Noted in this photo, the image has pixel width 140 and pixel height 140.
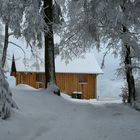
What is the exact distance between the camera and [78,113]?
532 inches

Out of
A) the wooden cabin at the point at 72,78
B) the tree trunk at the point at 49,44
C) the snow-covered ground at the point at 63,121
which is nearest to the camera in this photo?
the snow-covered ground at the point at 63,121

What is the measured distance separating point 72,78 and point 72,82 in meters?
0.45

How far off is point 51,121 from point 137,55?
20.0 ft

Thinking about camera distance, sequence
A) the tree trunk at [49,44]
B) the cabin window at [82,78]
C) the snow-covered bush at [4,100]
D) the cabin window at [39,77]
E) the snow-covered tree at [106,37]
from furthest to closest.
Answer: the cabin window at [82,78], the cabin window at [39,77], the tree trunk at [49,44], the snow-covered tree at [106,37], the snow-covered bush at [4,100]

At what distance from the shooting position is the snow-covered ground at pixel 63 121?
995 cm

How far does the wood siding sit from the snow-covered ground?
74.5ft

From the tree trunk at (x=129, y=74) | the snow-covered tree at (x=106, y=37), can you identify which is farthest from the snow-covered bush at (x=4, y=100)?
the tree trunk at (x=129, y=74)

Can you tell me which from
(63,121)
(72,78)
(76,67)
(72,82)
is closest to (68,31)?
(63,121)

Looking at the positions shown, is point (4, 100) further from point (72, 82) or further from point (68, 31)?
point (72, 82)

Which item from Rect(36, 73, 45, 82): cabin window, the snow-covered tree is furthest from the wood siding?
the snow-covered tree

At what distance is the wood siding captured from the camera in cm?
3847

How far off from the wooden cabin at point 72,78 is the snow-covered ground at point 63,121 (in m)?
22.6

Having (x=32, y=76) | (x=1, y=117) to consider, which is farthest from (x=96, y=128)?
(x=32, y=76)

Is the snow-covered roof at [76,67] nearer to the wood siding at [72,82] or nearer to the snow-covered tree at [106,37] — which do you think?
the wood siding at [72,82]
